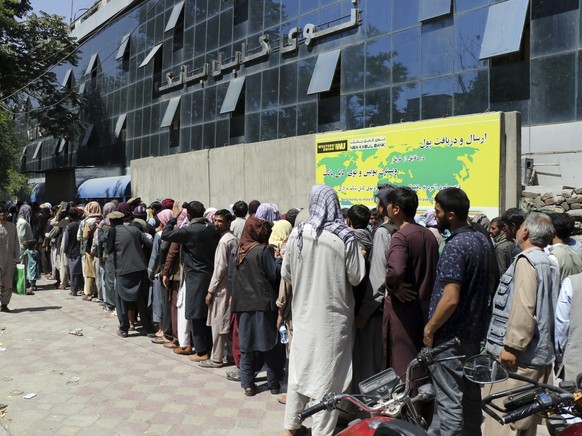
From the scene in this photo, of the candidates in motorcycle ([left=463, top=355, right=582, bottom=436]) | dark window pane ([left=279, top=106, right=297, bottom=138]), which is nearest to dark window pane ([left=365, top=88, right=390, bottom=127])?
dark window pane ([left=279, top=106, right=297, bottom=138])

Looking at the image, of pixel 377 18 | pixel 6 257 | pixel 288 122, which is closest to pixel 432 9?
pixel 377 18

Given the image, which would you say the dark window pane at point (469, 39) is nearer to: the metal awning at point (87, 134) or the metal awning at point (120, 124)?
the metal awning at point (120, 124)

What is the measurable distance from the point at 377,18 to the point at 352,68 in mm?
1562

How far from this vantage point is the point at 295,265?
413 centimetres

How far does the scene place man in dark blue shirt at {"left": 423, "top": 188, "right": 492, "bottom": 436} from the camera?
3.28 m

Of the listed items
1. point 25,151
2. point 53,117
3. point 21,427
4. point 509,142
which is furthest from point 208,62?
point 25,151

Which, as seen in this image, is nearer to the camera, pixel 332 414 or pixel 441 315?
pixel 441 315

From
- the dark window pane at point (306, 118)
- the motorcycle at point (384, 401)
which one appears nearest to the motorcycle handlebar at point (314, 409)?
the motorcycle at point (384, 401)

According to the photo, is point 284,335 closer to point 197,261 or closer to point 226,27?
point 197,261

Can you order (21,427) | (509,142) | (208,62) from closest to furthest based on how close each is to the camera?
(21,427) < (509,142) < (208,62)

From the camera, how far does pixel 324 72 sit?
55.9 feet

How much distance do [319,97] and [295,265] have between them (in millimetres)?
14234

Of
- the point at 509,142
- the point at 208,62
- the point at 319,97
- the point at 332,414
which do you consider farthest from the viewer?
the point at 208,62

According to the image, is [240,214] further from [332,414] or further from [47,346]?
[332,414]
